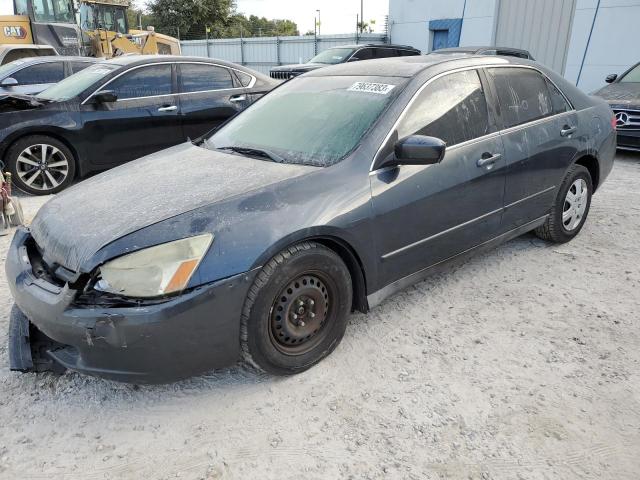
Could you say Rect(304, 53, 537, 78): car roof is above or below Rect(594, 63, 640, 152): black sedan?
above

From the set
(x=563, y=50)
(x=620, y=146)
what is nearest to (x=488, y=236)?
(x=620, y=146)

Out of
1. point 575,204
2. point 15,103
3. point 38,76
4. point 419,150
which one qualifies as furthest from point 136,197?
point 38,76

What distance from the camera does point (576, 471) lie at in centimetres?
208

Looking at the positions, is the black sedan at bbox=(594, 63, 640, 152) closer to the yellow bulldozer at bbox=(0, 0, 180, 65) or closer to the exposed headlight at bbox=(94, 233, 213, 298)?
the exposed headlight at bbox=(94, 233, 213, 298)

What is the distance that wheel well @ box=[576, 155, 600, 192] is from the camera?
14.1 ft

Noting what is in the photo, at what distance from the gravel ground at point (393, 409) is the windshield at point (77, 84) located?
346cm

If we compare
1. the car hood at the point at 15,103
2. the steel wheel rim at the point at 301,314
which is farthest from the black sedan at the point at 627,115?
the car hood at the point at 15,103

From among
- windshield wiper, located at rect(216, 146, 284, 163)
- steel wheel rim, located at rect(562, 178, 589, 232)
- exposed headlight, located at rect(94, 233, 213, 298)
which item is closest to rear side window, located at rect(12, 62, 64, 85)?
windshield wiper, located at rect(216, 146, 284, 163)

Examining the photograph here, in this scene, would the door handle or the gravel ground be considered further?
the door handle

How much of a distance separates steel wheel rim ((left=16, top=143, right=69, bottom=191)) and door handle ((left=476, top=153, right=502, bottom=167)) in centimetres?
477

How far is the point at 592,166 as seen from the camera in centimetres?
442

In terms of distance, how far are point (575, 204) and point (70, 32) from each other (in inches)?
538

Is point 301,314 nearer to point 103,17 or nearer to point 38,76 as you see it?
point 38,76

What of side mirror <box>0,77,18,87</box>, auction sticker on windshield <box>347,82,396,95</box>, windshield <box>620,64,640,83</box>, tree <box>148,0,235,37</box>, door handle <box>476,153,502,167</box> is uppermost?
tree <box>148,0,235,37</box>
